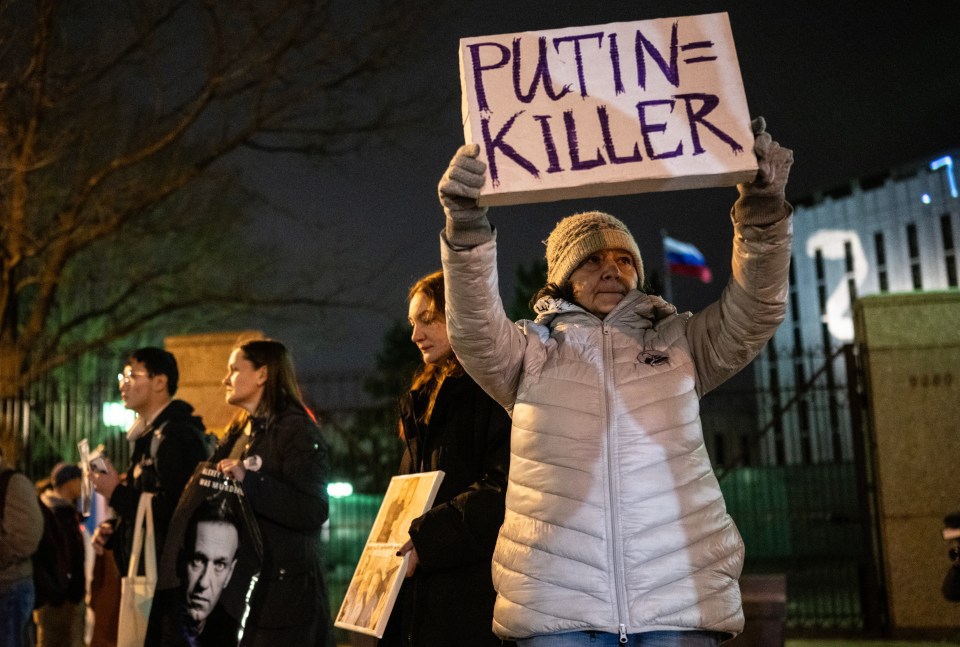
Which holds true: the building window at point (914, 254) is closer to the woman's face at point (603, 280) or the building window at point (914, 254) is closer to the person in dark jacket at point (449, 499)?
the person in dark jacket at point (449, 499)

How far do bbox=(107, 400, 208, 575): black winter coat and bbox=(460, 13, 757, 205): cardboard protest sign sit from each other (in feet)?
10.2

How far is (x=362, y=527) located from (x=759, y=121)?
1007cm

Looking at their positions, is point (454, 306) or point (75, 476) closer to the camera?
point (454, 306)

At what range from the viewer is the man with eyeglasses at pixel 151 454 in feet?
17.7

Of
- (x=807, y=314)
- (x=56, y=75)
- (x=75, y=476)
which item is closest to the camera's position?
(x=75, y=476)

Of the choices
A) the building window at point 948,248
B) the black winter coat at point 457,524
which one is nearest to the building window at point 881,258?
the building window at point 948,248

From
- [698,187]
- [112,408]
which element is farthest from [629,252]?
[112,408]

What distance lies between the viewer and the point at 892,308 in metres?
9.72

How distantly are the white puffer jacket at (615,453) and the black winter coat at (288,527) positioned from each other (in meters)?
1.91

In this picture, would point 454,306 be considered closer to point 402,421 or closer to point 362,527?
point 402,421

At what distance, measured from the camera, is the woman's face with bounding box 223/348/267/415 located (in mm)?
5238

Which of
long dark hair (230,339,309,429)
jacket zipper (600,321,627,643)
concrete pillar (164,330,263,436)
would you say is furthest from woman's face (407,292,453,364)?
concrete pillar (164,330,263,436)

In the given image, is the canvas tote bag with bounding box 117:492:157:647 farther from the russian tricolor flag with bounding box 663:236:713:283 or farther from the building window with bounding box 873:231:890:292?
the building window with bounding box 873:231:890:292

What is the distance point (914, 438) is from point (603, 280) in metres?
7.18
